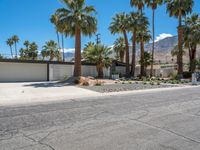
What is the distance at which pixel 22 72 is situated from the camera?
98.3 ft

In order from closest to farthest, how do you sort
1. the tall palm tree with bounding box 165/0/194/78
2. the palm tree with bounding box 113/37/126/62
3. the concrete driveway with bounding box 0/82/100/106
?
the concrete driveway with bounding box 0/82/100/106, the tall palm tree with bounding box 165/0/194/78, the palm tree with bounding box 113/37/126/62

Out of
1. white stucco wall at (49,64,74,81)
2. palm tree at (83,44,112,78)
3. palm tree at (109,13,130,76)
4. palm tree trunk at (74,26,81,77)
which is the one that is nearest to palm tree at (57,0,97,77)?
palm tree trunk at (74,26,81,77)

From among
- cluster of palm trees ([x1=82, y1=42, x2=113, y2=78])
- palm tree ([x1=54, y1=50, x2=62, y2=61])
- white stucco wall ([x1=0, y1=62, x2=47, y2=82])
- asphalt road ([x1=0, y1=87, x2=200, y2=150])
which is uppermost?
palm tree ([x1=54, y1=50, x2=62, y2=61])

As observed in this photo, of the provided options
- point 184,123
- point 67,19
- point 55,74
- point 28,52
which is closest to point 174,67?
point 55,74

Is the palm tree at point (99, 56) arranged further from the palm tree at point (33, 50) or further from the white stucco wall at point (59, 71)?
the palm tree at point (33, 50)

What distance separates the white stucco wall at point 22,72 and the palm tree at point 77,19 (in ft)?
22.3

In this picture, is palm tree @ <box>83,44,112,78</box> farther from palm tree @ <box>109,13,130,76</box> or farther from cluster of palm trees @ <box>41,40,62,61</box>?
cluster of palm trees @ <box>41,40,62,61</box>

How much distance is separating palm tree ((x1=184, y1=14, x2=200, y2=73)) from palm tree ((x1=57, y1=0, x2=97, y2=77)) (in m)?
19.4

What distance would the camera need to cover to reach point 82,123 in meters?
7.17

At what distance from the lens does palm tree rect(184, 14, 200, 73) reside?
1487 inches

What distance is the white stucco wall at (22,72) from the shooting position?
28.6 m

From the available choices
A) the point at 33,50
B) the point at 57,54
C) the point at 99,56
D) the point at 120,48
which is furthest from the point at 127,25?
the point at 33,50

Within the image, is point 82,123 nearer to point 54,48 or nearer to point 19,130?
point 19,130

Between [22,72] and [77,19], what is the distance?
34.5 ft
